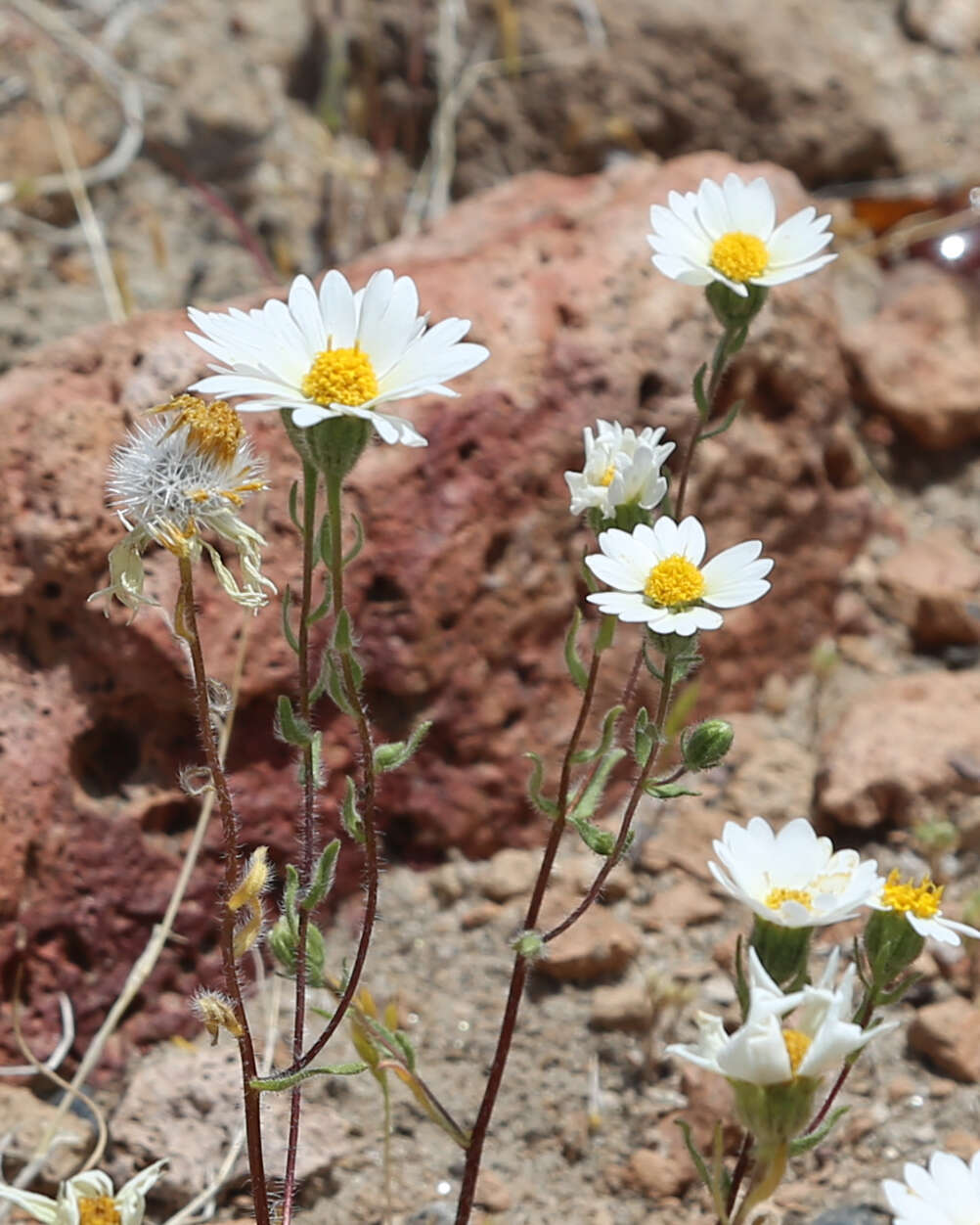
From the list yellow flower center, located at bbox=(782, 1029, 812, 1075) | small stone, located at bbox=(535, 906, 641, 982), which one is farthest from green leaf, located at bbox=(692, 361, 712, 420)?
small stone, located at bbox=(535, 906, 641, 982)

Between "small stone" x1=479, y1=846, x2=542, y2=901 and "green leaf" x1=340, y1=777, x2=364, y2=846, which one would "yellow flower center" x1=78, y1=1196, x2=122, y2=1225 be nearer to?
"green leaf" x1=340, y1=777, x2=364, y2=846

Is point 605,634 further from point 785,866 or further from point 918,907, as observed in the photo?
point 918,907

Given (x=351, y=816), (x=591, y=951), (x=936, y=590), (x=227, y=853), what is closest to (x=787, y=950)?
(x=351, y=816)

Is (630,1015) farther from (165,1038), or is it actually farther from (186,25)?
(186,25)

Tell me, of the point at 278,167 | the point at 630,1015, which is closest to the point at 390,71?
the point at 278,167

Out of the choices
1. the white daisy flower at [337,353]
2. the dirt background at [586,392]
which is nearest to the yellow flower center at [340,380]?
the white daisy flower at [337,353]

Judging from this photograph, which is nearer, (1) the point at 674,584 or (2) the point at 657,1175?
(1) the point at 674,584

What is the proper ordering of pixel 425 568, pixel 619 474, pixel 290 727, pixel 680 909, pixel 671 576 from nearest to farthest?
pixel 290 727
pixel 671 576
pixel 619 474
pixel 425 568
pixel 680 909
